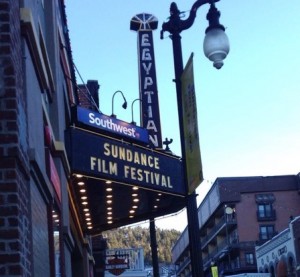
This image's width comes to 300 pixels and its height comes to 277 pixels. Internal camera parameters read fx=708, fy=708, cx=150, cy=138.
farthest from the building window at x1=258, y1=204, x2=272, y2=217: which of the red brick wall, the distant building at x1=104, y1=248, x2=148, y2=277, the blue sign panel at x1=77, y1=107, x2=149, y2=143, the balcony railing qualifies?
the red brick wall

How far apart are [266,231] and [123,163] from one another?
241 ft

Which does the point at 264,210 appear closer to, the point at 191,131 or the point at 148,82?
the point at 148,82

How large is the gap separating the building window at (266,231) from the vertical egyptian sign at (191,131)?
7684cm

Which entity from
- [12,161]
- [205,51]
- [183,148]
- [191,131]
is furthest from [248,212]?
[12,161]

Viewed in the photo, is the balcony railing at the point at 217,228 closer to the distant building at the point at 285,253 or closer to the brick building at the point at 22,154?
the distant building at the point at 285,253

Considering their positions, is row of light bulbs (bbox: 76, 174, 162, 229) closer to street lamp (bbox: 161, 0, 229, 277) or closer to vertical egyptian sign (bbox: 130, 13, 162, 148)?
vertical egyptian sign (bbox: 130, 13, 162, 148)

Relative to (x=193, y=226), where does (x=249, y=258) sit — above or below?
above

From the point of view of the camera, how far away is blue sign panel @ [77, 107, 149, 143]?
13.4 m

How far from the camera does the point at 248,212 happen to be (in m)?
85.4

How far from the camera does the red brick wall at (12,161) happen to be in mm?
5332

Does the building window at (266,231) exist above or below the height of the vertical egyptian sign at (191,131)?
above

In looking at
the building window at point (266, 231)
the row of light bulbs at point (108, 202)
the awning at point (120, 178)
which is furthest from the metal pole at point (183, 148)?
the building window at point (266, 231)

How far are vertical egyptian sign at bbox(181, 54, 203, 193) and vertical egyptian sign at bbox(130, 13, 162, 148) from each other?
12.1 meters

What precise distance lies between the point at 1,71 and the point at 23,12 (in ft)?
4.00
